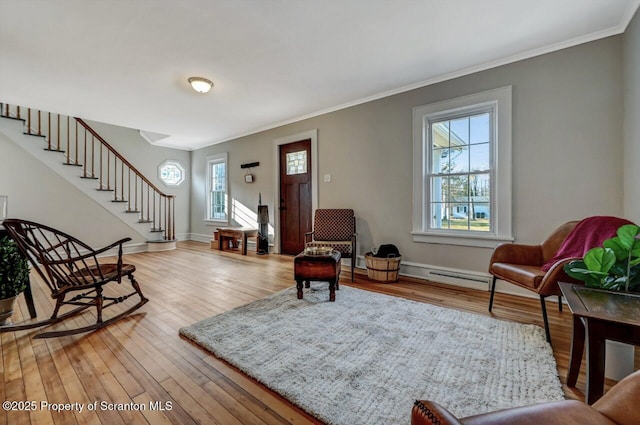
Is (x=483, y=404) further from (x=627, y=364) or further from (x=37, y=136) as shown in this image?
(x=37, y=136)

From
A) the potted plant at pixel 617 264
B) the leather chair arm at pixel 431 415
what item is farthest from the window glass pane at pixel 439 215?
the leather chair arm at pixel 431 415

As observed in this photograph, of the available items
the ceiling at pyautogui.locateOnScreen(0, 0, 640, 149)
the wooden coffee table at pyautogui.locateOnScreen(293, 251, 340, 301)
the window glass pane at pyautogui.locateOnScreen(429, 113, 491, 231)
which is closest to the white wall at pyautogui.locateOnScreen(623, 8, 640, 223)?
the ceiling at pyautogui.locateOnScreen(0, 0, 640, 149)

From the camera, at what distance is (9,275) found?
6.97 ft

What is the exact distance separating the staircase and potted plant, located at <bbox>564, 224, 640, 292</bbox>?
21.4 ft

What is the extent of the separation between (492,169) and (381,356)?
2499 millimetres

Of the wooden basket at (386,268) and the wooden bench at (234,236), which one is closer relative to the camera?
the wooden basket at (386,268)

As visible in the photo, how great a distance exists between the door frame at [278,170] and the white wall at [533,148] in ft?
2.28

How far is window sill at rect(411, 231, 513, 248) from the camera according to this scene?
301cm

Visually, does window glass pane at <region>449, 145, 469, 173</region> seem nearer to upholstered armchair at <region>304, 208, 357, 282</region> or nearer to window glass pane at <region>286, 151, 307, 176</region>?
upholstered armchair at <region>304, 208, 357, 282</region>

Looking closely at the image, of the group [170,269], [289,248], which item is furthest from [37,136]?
[289,248]

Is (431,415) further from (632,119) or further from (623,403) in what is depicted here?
(632,119)

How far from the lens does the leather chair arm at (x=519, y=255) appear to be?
2416mm

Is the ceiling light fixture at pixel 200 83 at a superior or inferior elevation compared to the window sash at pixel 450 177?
superior

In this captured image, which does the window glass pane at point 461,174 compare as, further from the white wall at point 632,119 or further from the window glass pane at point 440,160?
the white wall at point 632,119
